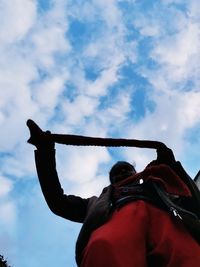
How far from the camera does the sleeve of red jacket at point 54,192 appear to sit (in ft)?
9.21

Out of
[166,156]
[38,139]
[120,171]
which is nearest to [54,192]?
[38,139]

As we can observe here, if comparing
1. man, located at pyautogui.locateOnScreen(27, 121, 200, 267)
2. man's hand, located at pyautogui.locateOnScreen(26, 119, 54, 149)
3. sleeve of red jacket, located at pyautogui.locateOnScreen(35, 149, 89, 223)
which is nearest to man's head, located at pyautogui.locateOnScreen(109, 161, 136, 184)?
man, located at pyautogui.locateOnScreen(27, 121, 200, 267)

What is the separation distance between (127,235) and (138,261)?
6.2 inches

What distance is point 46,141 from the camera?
2.81 m

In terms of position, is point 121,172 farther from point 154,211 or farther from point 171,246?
point 171,246

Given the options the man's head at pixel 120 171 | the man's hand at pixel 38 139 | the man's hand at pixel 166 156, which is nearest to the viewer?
the man's hand at pixel 38 139

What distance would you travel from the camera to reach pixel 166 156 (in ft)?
9.59

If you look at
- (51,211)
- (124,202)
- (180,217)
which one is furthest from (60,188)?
(180,217)

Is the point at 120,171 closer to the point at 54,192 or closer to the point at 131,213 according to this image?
the point at 54,192

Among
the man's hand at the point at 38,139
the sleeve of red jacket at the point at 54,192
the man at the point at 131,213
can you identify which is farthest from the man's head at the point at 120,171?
the man's hand at the point at 38,139

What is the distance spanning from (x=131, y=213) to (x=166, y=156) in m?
0.63

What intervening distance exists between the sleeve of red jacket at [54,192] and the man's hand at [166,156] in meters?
0.66

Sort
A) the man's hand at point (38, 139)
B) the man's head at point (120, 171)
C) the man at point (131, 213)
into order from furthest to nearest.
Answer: the man's head at point (120, 171) → the man's hand at point (38, 139) → the man at point (131, 213)

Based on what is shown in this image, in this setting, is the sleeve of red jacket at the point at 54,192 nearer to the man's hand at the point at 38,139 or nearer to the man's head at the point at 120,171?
the man's hand at the point at 38,139
